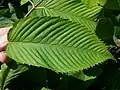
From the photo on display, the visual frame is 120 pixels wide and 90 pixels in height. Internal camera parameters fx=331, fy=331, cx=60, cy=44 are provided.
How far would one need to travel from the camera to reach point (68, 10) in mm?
1041

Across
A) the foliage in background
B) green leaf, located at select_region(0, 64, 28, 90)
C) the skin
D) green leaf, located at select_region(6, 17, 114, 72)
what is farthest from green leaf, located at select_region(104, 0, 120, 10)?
green leaf, located at select_region(0, 64, 28, 90)

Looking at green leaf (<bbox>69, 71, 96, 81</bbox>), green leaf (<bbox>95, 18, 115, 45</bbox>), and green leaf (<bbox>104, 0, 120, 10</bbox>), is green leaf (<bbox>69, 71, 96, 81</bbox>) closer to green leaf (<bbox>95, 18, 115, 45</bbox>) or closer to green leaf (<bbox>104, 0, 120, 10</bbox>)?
green leaf (<bbox>95, 18, 115, 45</bbox>)

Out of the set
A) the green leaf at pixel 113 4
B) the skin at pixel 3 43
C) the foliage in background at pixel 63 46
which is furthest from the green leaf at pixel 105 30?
the skin at pixel 3 43

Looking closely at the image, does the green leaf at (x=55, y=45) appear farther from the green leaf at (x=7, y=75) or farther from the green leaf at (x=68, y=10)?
the green leaf at (x=7, y=75)

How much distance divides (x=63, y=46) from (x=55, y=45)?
2cm

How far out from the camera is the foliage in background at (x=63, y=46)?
85 centimetres

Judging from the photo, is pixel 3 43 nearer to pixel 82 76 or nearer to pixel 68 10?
pixel 68 10

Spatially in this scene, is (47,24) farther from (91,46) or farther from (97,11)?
(97,11)

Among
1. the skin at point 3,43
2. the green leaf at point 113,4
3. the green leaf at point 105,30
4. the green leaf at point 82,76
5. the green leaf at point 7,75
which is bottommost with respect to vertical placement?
the green leaf at point 82,76

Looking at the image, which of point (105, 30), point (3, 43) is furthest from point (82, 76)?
point (3, 43)

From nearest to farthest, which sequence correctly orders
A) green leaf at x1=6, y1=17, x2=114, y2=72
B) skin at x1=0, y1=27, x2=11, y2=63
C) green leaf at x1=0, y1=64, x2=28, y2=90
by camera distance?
green leaf at x1=6, y1=17, x2=114, y2=72, skin at x1=0, y1=27, x2=11, y2=63, green leaf at x1=0, y1=64, x2=28, y2=90

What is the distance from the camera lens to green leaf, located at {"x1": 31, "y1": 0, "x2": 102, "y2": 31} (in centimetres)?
102

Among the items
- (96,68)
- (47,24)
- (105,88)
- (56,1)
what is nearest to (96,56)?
(47,24)

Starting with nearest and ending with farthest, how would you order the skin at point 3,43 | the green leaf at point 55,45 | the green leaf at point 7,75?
the green leaf at point 55,45, the skin at point 3,43, the green leaf at point 7,75
